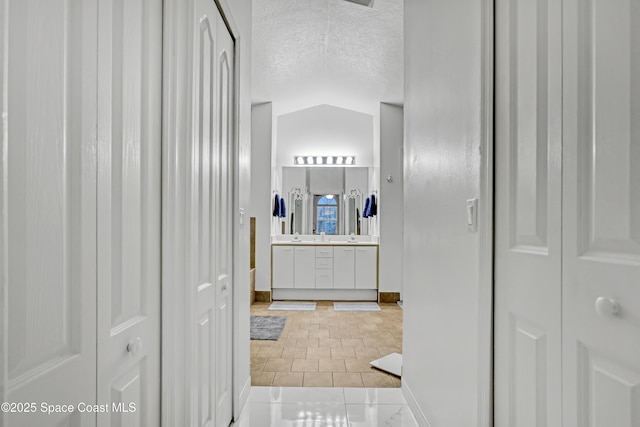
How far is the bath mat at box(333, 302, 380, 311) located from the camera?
516cm

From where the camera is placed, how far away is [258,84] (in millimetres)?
4926

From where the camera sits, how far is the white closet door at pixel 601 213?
858mm

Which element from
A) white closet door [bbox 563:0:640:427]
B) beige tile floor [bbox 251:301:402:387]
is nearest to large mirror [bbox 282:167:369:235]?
beige tile floor [bbox 251:301:402:387]

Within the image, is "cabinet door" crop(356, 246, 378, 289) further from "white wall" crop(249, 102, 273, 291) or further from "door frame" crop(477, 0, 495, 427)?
"door frame" crop(477, 0, 495, 427)

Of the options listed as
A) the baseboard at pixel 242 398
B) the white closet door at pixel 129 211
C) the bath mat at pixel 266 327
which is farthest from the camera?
the bath mat at pixel 266 327

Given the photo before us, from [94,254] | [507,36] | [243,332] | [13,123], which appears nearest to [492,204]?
[507,36]

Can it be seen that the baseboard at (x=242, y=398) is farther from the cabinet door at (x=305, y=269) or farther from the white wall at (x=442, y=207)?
the cabinet door at (x=305, y=269)

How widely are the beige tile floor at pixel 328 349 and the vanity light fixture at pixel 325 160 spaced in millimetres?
2300

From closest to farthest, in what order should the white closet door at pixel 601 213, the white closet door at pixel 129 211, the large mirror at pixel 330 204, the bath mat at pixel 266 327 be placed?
the white closet door at pixel 601 213, the white closet door at pixel 129 211, the bath mat at pixel 266 327, the large mirror at pixel 330 204

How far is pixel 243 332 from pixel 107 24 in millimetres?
1838

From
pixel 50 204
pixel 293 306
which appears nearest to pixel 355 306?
pixel 293 306

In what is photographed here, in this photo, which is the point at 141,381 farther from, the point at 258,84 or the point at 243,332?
the point at 258,84
